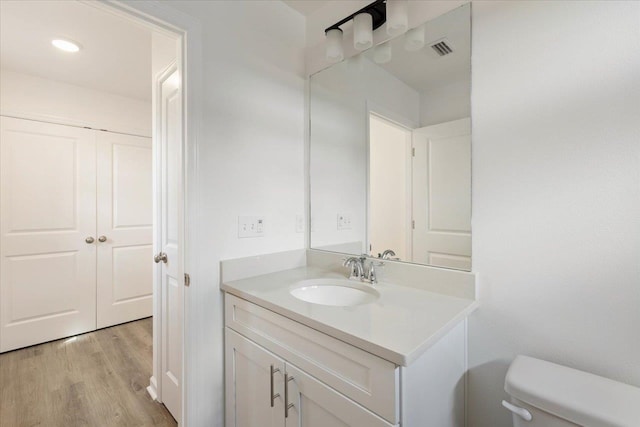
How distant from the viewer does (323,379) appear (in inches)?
34.5

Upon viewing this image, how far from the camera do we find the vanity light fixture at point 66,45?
1.92 m

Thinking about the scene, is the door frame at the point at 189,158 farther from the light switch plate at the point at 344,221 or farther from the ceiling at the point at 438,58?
the ceiling at the point at 438,58

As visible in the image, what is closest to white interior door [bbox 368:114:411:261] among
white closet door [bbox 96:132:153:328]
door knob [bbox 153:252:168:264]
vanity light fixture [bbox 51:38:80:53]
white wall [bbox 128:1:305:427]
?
white wall [bbox 128:1:305:427]

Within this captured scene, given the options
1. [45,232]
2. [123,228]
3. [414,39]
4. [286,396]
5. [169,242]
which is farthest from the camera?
[123,228]

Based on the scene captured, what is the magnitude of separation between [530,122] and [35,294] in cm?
368

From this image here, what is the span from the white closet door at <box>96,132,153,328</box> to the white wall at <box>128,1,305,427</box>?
2.16 m

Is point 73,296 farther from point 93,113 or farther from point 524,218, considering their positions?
point 524,218

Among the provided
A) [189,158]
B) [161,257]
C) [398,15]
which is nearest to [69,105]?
[161,257]

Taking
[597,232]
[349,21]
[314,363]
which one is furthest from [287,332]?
[349,21]

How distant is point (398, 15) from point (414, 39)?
0.13m

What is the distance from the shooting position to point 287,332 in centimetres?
102

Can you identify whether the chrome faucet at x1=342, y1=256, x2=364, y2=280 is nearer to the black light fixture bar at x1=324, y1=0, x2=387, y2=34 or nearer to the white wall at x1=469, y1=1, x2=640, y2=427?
the white wall at x1=469, y1=1, x2=640, y2=427

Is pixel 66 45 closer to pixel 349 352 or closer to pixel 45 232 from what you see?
pixel 45 232

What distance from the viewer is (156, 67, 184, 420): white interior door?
4.90 ft
